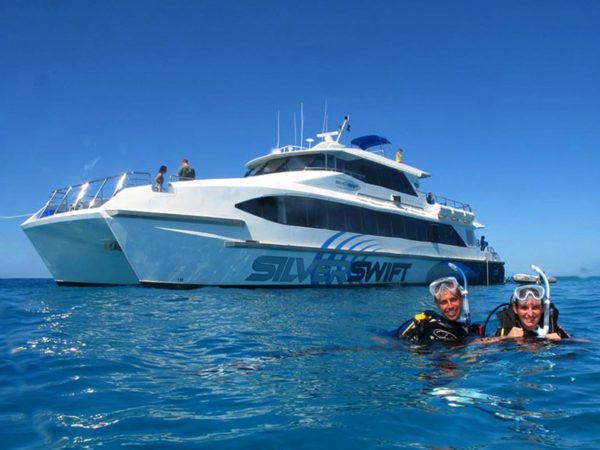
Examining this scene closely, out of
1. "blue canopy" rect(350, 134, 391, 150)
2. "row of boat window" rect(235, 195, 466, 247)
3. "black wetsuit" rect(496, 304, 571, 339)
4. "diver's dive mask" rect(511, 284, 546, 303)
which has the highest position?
"blue canopy" rect(350, 134, 391, 150)

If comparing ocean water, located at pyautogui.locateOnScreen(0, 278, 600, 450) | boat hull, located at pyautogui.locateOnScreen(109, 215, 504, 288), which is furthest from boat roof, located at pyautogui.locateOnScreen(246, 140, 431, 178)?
ocean water, located at pyautogui.locateOnScreen(0, 278, 600, 450)

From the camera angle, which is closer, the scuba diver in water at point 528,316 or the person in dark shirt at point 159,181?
the scuba diver in water at point 528,316

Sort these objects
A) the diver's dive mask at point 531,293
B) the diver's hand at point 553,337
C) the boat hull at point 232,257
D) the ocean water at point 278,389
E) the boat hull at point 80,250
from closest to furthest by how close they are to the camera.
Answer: the ocean water at point 278,389, the diver's dive mask at point 531,293, the diver's hand at point 553,337, the boat hull at point 232,257, the boat hull at point 80,250

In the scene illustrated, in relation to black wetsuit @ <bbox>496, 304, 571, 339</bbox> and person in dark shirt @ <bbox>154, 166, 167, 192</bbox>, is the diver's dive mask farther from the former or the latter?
person in dark shirt @ <bbox>154, 166, 167, 192</bbox>

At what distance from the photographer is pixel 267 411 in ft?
8.80

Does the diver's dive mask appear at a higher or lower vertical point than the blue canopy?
lower

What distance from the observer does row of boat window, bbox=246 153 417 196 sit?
1413cm

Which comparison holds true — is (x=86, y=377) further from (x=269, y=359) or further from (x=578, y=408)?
(x=578, y=408)

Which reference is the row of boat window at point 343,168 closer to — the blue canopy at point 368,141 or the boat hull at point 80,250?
the blue canopy at point 368,141

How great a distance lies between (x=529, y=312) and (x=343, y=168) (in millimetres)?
10542

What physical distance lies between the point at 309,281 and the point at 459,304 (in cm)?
800

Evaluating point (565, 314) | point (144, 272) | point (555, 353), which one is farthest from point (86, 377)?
point (565, 314)

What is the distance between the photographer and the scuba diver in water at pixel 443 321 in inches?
176

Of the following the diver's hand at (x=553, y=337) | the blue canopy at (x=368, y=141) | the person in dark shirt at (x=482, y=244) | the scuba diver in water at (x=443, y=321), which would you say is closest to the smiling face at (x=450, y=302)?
the scuba diver in water at (x=443, y=321)
